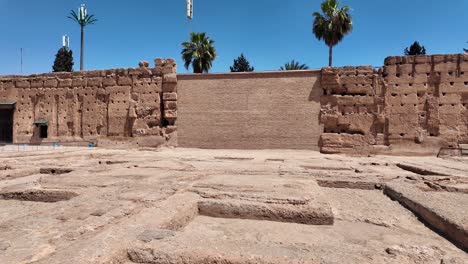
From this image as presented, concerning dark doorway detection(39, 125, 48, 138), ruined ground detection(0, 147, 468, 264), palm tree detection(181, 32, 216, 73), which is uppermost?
palm tree detection(181, 32, 216, 73)

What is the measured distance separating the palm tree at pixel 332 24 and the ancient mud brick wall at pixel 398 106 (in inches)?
392

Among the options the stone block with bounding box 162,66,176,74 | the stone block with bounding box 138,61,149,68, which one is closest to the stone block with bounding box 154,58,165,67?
the stone block with bounding box 162,66,176,74

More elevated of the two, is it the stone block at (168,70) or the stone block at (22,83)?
the stone block at (168,70)

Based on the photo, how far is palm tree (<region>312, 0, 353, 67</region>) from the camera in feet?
79.1

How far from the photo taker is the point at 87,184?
5.64 m

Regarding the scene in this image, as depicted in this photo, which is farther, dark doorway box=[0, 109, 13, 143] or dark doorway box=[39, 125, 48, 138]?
dark doorway box=[0, 109, 13, 143]

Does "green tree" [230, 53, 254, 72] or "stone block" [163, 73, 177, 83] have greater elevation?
"green tree" [230, 53, 254, 72]

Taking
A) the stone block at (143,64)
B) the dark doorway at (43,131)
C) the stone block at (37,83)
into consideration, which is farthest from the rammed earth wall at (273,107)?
the stone block at (37,83)

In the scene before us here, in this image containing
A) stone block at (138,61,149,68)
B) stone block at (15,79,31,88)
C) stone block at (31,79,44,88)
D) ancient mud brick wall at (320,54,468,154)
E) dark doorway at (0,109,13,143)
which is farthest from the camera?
dark doorway at (0,109,13,143)

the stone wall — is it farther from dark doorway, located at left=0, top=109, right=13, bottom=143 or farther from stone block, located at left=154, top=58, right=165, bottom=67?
dark doorway, located at left=0, top=109, right=13, bottom=143

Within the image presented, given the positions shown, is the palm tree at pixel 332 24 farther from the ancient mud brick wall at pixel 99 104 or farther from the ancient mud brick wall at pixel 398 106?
the ancient mud brick wall at pixel 99 104

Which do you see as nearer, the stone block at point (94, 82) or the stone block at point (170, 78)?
the stone block at point (170, 78)

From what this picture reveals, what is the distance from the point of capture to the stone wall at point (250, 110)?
15031 millimetres

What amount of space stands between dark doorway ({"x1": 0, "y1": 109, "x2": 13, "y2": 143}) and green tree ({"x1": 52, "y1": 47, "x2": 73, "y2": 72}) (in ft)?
51.6
